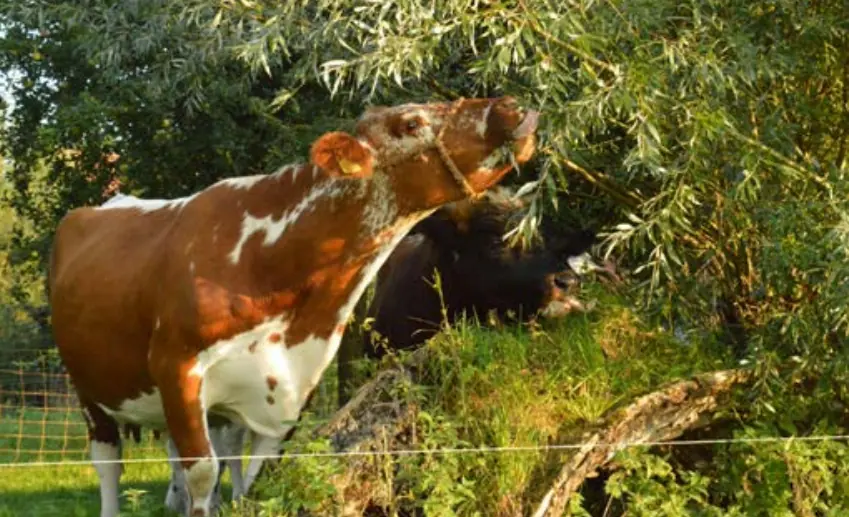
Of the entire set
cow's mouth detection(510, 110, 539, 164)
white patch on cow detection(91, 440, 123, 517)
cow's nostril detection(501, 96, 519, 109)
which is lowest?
white patch on cow detection(91, 440, 123, 517)

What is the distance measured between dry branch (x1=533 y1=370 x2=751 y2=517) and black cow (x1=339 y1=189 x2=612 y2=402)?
0.94 meters

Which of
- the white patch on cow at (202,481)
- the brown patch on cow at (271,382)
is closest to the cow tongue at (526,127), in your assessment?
the brown patch on cow at (271,382)

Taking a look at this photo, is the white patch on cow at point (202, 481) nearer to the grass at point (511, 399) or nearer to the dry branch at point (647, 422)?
the grass at point (511, 399)

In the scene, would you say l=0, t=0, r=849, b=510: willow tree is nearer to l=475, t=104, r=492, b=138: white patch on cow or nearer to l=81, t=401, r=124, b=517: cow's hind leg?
l=475, t=104, r=492, b=138: white patch on cow

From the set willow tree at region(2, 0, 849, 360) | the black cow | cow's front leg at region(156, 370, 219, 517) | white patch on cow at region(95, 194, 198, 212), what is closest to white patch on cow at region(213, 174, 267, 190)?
white patch on cow at region(95, 194, 198, 212)

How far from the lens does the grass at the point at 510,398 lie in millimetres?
5176

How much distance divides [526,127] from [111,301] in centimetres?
240

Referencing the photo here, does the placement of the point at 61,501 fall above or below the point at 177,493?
below

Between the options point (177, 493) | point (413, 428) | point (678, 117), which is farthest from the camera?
point (177, 493)

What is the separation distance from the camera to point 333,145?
19.1ft

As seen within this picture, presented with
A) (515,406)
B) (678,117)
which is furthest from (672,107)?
(515,406)

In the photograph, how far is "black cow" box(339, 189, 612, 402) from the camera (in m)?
7.34

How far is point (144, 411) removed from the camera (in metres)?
6.95

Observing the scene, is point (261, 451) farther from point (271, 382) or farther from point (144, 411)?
point (144, 411)
